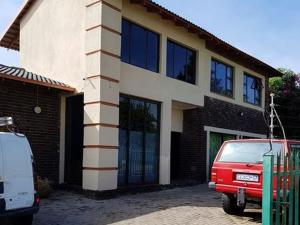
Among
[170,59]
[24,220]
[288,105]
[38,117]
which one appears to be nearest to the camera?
[24,220]

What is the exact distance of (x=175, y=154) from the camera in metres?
19.3

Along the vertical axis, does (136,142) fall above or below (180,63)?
below

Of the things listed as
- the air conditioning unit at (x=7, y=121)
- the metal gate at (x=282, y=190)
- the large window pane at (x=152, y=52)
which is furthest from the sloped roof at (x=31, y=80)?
the metal gate at (x=282, y=190)

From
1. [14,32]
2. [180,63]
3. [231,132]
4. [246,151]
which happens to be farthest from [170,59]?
[246,151]

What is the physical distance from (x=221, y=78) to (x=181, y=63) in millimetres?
3455

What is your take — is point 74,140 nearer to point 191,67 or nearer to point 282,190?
point 191,67

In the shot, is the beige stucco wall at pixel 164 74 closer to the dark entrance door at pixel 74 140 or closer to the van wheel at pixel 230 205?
the dark entrance door at pixel 74 140

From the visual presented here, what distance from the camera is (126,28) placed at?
49.9ft

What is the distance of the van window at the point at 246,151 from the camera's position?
10203 millimetres

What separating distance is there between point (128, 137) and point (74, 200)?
123 inches

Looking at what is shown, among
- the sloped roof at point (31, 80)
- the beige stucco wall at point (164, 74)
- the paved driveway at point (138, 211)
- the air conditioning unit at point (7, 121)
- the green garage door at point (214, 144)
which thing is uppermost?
the beige stucco wall at point (164, 74)

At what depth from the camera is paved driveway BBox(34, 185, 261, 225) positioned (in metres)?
10.1

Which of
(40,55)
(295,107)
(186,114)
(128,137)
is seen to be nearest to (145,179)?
(128,137)

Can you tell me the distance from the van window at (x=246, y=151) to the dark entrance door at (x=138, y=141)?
4656mm
